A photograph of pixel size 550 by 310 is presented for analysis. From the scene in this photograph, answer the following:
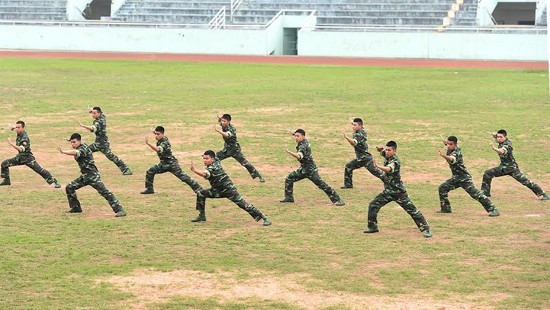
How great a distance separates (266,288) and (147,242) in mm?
3348

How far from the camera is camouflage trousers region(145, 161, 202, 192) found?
68.4ft

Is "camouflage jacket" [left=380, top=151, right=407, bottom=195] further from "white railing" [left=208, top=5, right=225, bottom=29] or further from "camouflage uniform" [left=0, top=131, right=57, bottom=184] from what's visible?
"white railing" [left=208, top=5, right=225, bottom=29]

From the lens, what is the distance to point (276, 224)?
61.6 ft

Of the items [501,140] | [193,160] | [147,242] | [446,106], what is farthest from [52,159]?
[446,106]

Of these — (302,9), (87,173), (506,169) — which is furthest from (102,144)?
(302,9)

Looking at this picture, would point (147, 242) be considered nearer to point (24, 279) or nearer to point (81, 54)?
point (24, 279)

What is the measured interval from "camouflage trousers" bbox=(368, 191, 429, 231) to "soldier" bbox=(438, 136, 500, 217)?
5.07ft

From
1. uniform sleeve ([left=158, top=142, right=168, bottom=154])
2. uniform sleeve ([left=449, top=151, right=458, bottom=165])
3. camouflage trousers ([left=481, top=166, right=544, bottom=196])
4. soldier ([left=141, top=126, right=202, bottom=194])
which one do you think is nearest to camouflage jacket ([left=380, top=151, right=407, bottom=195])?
uniform sleeve ([left=449, top=151, right=458, bottom=165])

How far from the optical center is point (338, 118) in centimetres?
3328

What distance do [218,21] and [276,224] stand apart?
4466 cm

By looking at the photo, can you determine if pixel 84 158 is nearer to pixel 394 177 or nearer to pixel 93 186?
pixel 93 186

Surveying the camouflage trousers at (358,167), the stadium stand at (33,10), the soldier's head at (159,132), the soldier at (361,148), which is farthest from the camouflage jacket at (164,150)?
the stadium stand at (33,10)

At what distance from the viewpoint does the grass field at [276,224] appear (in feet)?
47.3

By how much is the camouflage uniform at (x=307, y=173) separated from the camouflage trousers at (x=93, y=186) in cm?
337
